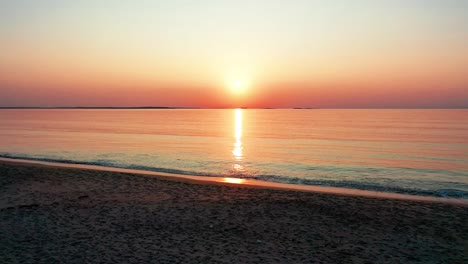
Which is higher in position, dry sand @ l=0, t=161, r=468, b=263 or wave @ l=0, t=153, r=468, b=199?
dry sand @ l=0, t=161, r=468, b=263

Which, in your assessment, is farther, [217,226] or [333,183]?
[333,183]

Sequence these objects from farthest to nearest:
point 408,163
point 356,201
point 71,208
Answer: point 408,163 < point 356,201 < point 71,208

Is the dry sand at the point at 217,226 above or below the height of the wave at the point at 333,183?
above

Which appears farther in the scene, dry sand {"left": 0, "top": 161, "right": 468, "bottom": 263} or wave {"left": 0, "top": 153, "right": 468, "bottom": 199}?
wave {"left": 0, "top": 153, "right": 468, "bottom": 199}

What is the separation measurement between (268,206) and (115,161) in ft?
61.6

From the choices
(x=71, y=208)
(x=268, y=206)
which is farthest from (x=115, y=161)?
(x=268, y=206)

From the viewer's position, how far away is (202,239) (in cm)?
1093

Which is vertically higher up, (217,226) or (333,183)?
(217,226)

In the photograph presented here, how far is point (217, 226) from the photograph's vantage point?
39.9 feet

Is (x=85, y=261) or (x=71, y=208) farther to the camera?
(x=71, y=208)

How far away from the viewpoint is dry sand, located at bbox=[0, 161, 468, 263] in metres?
Answer: 9.84

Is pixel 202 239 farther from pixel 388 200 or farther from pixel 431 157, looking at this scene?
pixel 431 157

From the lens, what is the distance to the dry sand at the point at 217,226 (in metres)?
9.84

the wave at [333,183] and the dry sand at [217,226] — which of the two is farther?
the wave at [333,183]
